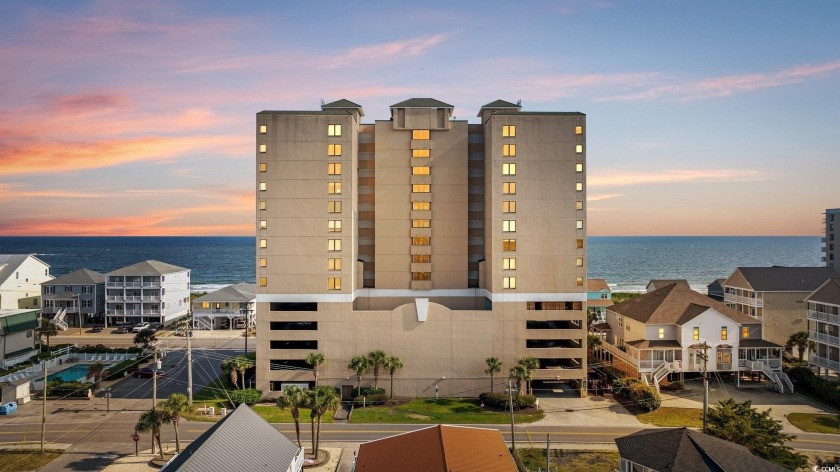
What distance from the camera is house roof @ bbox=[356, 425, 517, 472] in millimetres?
32938

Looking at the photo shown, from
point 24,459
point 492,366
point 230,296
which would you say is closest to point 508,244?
point 492,366

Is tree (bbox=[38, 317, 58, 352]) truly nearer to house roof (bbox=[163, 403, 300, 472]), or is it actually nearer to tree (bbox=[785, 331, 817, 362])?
house roof (bbox=[163, 403, 300, 472])

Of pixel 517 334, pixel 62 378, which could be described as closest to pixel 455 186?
pixel 517 334

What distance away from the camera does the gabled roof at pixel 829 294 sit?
62.4 metres

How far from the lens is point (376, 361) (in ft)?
200

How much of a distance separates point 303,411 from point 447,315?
19800 mm

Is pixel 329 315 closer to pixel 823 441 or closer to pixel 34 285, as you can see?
pixel 823 441

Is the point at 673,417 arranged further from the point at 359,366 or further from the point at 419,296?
the point at 359,366

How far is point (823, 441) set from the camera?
46.8 meters

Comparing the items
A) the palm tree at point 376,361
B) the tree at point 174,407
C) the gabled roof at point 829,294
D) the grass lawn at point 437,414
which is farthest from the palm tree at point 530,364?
the tree at point 174,407

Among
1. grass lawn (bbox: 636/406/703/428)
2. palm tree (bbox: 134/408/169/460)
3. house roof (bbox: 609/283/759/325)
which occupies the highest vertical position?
house roof (bbox: 609/283/759/325)

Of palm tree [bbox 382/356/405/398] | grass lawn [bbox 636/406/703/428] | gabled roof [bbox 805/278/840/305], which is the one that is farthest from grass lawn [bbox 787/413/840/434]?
palm tree [bbox 382/356/405/398]

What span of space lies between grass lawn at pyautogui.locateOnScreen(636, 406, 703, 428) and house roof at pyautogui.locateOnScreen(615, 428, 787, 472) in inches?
718

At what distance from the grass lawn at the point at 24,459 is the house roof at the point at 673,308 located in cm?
6442
